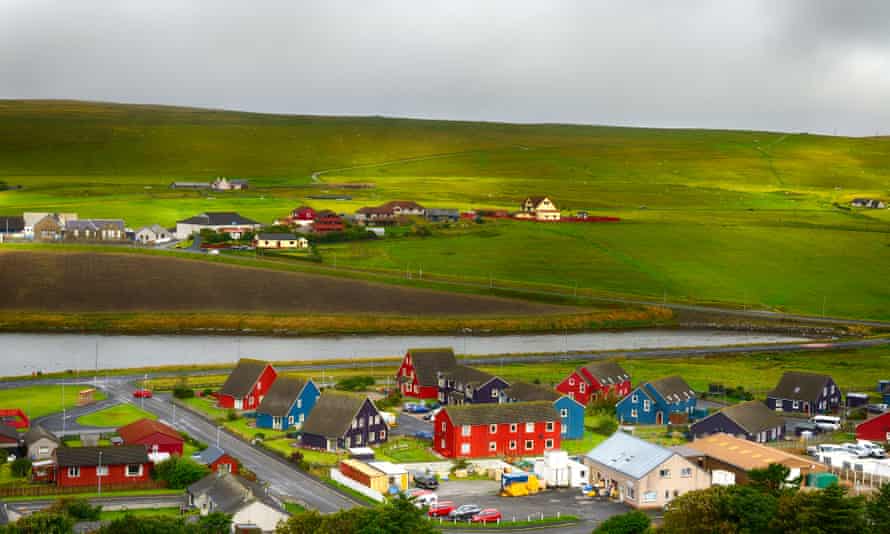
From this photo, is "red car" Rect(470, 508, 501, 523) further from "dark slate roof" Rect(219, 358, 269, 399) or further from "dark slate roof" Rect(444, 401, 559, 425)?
"dark slate roof" Rect(219, 358, 269, 399)

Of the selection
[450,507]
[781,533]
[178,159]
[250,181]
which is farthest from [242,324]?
[178,159]

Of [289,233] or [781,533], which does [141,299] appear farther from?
[781,533]

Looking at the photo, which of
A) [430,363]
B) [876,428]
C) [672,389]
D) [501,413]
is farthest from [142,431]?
Answer: [876,428]

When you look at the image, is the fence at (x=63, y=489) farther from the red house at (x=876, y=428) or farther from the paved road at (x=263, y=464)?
the red house at (x=876, y=428)

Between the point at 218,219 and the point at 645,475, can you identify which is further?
the point at 218,219

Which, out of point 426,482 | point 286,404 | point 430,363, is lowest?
point 426,482

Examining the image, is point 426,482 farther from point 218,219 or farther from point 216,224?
point 218,219

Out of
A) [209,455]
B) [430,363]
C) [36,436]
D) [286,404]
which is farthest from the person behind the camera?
[430,363]
